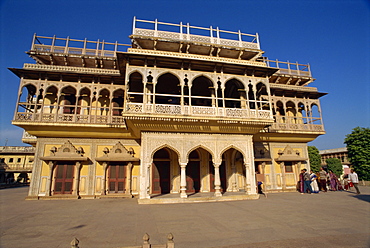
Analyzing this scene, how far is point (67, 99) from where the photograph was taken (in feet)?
54.3

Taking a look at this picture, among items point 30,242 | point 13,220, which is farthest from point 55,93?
point 30,242

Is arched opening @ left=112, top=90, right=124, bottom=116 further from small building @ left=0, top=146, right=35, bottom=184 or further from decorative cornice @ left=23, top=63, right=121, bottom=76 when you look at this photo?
small building @ left=0, top=146, right=35, bottom=184

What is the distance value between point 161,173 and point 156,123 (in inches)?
201

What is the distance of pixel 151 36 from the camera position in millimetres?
14273

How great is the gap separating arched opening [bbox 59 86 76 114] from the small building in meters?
33.0

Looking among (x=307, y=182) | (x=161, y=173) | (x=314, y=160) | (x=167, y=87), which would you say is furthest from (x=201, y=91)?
(x=314, y=160)

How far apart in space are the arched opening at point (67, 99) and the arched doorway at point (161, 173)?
799 cm

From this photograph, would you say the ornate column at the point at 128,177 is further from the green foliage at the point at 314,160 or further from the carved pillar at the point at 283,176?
the green foliage at the point at 314,160

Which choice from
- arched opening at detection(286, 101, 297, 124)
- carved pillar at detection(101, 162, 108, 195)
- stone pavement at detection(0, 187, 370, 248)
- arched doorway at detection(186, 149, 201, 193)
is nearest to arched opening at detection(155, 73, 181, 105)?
arched doorway at detection(186, 149, 201, 193)

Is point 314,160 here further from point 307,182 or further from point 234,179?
point 234,179

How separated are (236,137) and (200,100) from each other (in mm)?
5137

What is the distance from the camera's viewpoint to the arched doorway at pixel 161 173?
15.3 meters

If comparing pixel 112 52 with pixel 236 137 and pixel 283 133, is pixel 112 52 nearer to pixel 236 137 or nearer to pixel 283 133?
pixel 236 137

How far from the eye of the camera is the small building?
40.6 metres
